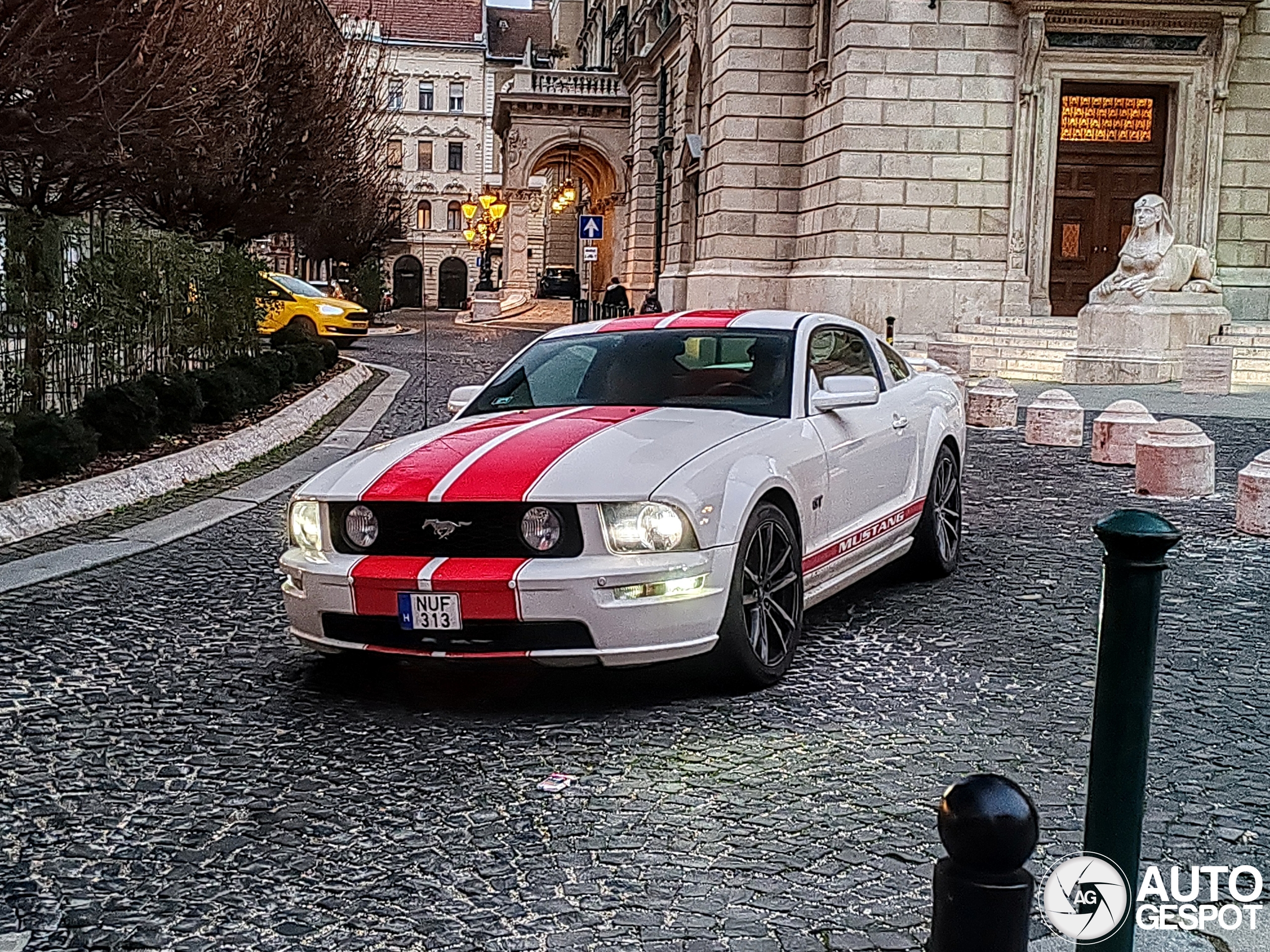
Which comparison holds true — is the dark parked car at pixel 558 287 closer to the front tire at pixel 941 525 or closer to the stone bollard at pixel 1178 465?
the stone bollard at pixel 1178 465

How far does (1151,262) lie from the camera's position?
23438 mm

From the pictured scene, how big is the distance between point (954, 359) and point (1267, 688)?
59.9 feet

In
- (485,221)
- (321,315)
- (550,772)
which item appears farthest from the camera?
(485,221)

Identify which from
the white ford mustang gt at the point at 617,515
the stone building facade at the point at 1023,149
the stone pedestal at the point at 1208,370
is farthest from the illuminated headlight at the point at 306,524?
the stone building facade at the point at 1023,149

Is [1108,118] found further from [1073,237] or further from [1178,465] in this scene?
[1178,465]

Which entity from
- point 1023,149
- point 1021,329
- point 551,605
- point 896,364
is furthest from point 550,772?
point 1023,149

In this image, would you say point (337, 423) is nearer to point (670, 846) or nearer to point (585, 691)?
point (585, 691)

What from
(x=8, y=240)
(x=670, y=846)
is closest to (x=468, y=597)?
(x=670, y=846)

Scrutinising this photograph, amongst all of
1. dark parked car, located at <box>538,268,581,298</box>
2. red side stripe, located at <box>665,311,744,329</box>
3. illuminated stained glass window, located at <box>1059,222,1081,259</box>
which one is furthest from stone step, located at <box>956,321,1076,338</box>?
dark parked car, located at <box>538,268,581,298</box>

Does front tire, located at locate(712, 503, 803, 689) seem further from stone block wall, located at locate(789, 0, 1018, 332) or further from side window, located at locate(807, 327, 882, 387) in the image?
stone block wall, located at locate(789, 0, 1018, 332)

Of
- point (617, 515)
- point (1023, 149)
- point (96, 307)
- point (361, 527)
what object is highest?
point (1023, 149)

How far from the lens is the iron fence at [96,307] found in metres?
11.6

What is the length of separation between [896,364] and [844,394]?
1.71 metres

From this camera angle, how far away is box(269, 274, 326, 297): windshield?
32.6 m
